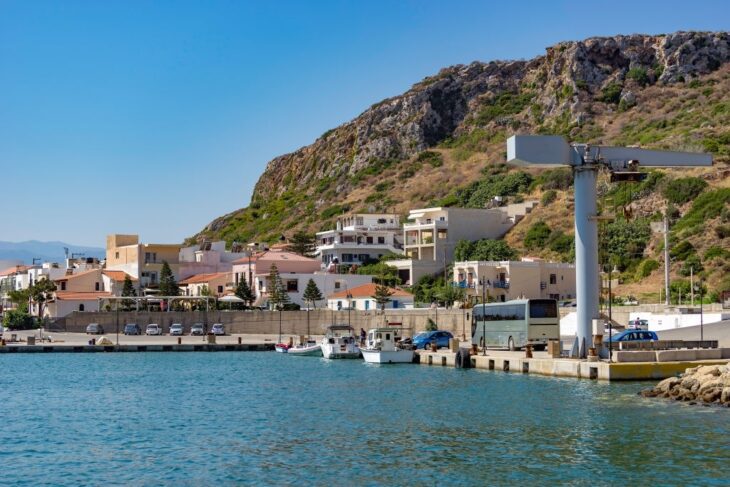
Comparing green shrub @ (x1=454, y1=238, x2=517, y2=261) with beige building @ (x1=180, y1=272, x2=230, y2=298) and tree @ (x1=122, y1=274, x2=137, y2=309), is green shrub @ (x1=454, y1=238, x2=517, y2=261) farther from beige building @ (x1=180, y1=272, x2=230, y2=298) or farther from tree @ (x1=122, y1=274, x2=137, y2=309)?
tree @ (x1=122, y1=274, x2=137, y2=309)

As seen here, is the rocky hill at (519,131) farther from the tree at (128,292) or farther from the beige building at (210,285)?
the tree at (128,292)

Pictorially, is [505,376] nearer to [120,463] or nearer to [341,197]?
[120,463]

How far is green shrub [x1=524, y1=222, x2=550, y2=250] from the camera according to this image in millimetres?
110562

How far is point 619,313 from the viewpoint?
7069 cm

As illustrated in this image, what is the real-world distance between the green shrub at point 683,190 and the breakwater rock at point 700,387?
6731 cm

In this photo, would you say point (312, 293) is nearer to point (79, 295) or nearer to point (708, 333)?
point (79, 295)

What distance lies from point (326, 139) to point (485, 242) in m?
91.8

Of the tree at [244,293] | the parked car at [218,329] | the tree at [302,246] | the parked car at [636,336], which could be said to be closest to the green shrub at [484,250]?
the tree at [244,293]

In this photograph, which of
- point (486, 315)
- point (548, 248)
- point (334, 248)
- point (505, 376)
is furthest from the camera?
point (334, 248)

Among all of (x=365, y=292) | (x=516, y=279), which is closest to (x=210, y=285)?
(x=365, y=292)

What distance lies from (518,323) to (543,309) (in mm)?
2207

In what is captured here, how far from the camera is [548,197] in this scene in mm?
124875

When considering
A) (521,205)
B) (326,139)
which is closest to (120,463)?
(521,205)

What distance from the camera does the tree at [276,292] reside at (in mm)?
95625
